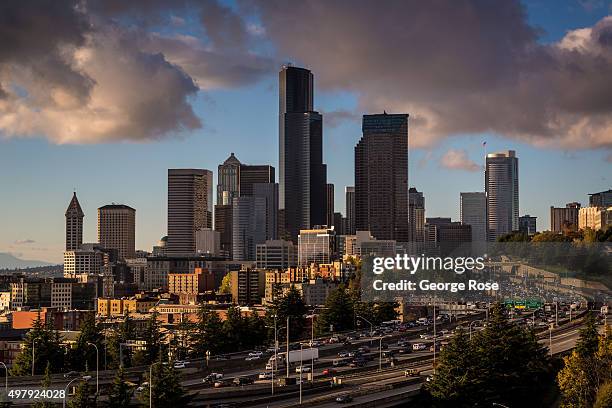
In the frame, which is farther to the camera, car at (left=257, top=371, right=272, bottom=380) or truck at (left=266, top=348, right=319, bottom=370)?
truck at (left=266, top=348, right=319, bottom=370)

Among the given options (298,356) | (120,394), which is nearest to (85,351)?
(298,356)

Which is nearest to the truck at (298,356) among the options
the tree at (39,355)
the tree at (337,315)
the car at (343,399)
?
the car at (343,399)

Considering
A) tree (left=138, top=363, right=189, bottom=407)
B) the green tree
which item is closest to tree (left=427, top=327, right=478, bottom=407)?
tree (left=138, top=363, right=189, bottom=407)

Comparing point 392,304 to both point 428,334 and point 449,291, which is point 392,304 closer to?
point 428,334

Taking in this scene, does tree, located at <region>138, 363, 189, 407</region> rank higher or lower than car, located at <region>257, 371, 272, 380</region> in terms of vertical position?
higher

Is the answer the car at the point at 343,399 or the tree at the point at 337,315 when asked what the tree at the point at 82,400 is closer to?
the car at the point at 343,399

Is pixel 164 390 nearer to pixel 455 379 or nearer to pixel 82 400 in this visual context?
pixel 82 400

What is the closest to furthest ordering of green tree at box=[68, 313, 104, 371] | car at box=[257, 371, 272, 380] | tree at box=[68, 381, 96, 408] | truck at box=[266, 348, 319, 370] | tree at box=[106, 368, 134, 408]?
1. tree at box=[68, 381, 96, 408]
2. tree at box=[106, 368, 134, 408]
3. car at box=[257, 371, 272, 380]
4. truck at box=[266, 348, 319, 370]
5. green tree at box=[68, 313, 104, 371]

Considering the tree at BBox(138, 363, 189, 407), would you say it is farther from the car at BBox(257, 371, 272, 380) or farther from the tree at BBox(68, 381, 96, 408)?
the car at BBox(257, 371, 272, 380)
